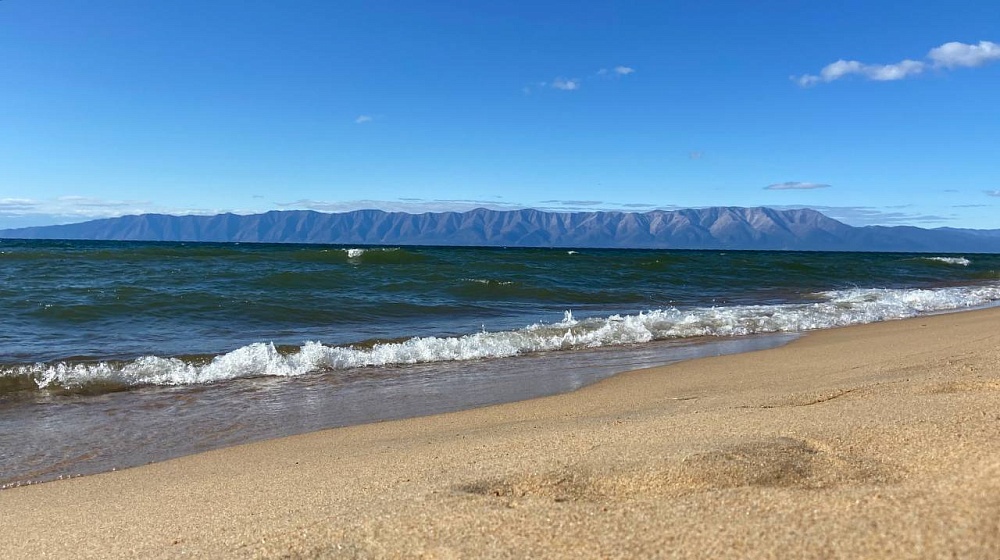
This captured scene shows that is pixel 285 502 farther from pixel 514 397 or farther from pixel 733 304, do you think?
pixel 733 304

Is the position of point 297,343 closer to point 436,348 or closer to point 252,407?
point 436,348

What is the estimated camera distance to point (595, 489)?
3.04 metres

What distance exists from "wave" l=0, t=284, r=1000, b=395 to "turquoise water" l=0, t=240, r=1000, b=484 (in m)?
0.03

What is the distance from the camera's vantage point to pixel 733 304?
18.8 m

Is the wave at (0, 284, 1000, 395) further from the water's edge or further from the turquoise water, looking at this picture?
the water's edge

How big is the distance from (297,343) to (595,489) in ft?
28.5

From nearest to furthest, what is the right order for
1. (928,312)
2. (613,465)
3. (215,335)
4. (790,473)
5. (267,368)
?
(790,473)
(613,465)
(267,368)
(215,335)
(928,312)

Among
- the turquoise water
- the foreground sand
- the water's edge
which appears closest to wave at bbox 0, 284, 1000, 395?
the turquoise water

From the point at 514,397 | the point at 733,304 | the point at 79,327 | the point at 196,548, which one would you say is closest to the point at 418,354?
the point at 514,397

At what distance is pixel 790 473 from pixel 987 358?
5.16m

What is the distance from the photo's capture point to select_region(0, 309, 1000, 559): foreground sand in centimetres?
230

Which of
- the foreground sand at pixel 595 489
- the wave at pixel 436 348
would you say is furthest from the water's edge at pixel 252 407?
the foreground sand at pixel 595 489

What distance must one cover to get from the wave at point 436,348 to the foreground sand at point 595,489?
3661 millimetres

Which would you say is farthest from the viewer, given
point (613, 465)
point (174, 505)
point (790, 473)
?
point (174, 505)
